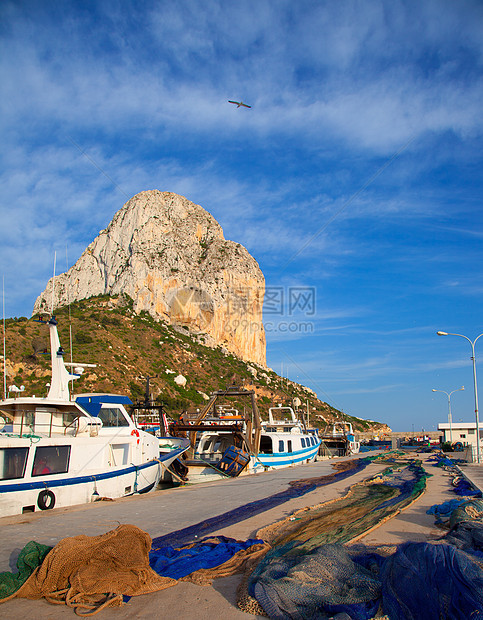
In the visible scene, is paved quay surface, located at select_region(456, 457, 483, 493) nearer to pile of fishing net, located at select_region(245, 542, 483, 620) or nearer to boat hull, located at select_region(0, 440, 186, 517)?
pile of fishing net, located at select_region(245, 542, 483, 620)

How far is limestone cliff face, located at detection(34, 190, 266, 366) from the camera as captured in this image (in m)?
83.6

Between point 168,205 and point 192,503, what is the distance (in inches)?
3544

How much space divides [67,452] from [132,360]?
45.4m

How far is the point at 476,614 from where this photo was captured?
A: 387cm

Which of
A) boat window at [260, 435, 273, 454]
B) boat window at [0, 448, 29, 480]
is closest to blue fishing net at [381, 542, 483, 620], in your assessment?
boat window at [0, 448, 29, 480]

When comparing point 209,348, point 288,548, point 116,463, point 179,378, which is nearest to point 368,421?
point 209,348

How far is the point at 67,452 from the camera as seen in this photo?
13.4 m

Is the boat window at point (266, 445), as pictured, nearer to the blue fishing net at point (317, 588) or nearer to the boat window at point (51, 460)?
the boat window at point (51, 460)

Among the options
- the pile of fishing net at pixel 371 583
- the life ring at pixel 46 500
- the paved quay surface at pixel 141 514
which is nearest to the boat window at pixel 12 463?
the life ring at pixel 46 500

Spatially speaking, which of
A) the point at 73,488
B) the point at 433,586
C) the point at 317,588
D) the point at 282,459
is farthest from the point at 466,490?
the point at 282,459

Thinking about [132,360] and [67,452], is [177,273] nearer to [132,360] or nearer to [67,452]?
[132,360]

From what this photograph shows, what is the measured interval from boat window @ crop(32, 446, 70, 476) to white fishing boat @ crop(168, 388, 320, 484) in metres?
7.19

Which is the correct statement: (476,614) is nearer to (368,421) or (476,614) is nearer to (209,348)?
(209,348)

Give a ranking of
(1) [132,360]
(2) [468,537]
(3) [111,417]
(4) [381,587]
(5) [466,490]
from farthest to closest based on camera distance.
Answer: (1) [132,360], (3) [111,417], (5) [466,490], (2) [468,537], (4) [381,587]
